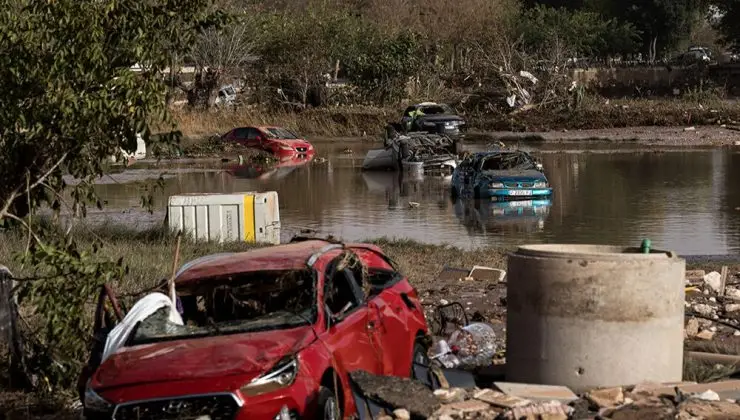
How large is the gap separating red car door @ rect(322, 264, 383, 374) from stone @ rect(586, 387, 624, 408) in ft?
5.36

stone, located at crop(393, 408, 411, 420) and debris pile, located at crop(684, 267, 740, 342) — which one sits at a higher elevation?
stone, located at crop(393, 408, 411, 420)

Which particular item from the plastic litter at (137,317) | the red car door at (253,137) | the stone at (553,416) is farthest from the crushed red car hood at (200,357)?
the red car door at (253,137)

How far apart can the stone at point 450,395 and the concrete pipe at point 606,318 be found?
100cm

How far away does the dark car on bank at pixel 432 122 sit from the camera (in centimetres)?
5350

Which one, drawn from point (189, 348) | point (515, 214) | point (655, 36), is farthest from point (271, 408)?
point (655, 36)

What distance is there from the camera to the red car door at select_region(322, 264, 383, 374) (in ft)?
29.9

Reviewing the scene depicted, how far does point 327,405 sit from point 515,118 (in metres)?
54.9

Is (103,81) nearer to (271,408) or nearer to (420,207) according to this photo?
(271,408)

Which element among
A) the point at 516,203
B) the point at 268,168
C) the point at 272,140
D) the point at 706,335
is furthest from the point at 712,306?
the point at 272,140

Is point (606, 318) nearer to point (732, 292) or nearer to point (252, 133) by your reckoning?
point (732, 292)

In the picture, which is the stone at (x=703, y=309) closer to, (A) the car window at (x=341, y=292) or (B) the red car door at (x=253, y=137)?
(A) the car window at (x=341, y=292)

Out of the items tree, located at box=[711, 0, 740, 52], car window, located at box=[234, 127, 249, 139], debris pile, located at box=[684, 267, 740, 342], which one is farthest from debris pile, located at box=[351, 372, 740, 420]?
tree, located at box=[711, 0, 740, 52]

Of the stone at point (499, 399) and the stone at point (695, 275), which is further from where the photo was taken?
the stone at point (695, 275)

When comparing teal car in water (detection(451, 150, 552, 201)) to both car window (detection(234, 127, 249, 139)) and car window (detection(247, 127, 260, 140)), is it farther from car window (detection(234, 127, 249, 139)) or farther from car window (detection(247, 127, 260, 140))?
car window (detection(234, 127, 249, 139))
